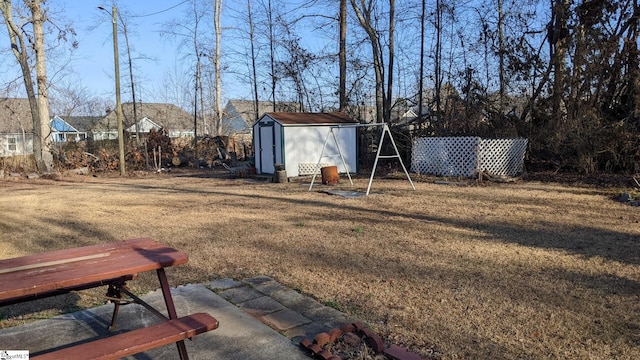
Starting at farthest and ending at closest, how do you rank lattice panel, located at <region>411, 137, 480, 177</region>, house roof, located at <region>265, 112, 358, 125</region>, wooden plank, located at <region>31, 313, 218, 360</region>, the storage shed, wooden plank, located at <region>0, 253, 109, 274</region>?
house roof, located at <region>265, 112, 358, 125</region>, the storage shed, lattice panel, located at <region>411, 137, 480, 177</region>, wooden plank, located at <region>0, 253, 109, 274</region>, wooden plank, located at <region>31, 313, 218, 360</region>

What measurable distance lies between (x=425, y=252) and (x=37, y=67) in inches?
777

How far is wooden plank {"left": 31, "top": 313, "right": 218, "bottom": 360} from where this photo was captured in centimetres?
192

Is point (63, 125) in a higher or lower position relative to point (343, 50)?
lower

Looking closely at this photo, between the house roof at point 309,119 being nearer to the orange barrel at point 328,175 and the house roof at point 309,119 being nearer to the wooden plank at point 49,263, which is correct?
the orange barrel at point 328,175

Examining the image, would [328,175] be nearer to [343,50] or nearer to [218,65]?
[343,50]

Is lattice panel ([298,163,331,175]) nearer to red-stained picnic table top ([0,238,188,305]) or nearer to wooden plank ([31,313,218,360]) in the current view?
red-stained picnic table top ([0,238,188,305])

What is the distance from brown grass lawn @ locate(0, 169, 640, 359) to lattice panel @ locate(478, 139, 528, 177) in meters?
2.69

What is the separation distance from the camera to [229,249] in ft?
17.5

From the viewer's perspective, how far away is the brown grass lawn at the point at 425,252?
3.05 meters

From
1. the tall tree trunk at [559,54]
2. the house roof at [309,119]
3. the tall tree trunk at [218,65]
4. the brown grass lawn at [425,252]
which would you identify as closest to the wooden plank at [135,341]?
the brown grass lawn at [425,252]

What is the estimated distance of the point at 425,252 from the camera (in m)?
5.11

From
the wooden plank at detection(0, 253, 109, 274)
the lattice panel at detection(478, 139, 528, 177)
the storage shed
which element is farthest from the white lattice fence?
the wooden plank at detection(0, 253, 109, 274)

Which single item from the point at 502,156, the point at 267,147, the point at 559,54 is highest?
the point at 559,54

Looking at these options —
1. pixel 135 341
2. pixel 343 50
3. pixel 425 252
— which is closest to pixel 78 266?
pixel 135 341
